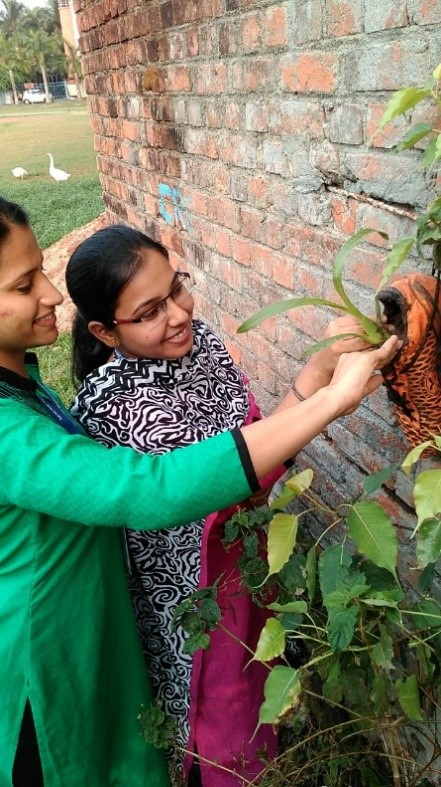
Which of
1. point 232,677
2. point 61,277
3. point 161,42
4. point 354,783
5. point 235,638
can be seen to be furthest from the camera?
point 61,277

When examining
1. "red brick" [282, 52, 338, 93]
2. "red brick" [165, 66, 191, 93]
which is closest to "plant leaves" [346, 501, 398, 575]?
"red brick" [282, 52, 338, 93]

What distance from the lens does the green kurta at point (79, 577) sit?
1157mm

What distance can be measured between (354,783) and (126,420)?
124 centimetres

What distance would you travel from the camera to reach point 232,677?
5.70 feet

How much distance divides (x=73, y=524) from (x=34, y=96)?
205 ft

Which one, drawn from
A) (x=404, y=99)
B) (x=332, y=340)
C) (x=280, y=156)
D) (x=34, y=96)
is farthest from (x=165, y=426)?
(x=34, y=96)

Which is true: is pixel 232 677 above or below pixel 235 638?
below

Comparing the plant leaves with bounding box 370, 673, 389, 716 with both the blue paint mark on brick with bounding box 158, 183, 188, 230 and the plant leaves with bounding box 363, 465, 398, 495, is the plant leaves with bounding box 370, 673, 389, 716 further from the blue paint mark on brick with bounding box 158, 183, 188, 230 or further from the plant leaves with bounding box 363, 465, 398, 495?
the blue paint mark on brick with bounding box 158, 183, 188, 230

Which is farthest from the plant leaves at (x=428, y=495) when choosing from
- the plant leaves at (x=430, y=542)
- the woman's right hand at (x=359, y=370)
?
the woman's right hand at (x=359, y=370)

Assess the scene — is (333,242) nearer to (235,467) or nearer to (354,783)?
(235,467)

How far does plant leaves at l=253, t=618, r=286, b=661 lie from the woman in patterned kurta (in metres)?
0.44

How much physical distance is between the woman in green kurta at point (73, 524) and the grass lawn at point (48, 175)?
242cm

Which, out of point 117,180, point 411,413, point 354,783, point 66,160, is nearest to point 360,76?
point 411,413

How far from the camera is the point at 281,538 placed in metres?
1.15
